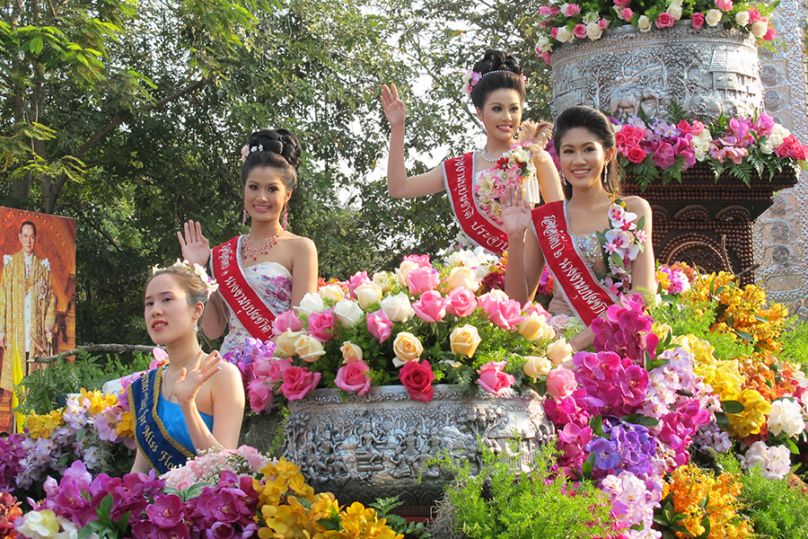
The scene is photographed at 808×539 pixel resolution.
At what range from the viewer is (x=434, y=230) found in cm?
1019

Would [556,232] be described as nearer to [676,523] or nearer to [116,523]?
[676,523]

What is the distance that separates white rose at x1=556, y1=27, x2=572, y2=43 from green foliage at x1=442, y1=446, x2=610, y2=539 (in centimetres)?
396

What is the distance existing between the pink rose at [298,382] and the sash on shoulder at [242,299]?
4.66 ft

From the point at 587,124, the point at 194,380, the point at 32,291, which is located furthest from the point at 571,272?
the point at 32,291

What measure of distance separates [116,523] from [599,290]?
2084 millimetres

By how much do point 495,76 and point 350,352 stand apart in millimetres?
2218

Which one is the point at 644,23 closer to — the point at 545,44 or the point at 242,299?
the point at 545,44

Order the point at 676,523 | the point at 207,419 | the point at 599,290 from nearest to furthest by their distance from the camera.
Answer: the point at 676,523 < the point at 207,419 < the point at 599,290

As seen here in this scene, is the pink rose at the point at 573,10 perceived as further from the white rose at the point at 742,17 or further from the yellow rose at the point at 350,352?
the yellow rose at the point at 350,352

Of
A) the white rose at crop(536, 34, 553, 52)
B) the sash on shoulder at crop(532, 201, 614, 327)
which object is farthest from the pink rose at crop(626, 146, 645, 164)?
the sash on shoulder at crop(532, 201, 614, 327)

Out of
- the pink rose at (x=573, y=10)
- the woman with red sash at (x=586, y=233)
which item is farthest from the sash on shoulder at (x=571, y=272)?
the pink rose at (x=573, y=10)

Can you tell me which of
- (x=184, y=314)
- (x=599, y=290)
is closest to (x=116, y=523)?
(x=184, y=314)

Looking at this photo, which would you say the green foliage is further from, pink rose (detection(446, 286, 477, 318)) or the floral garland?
the floral garland

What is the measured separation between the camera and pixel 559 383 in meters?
2.27
